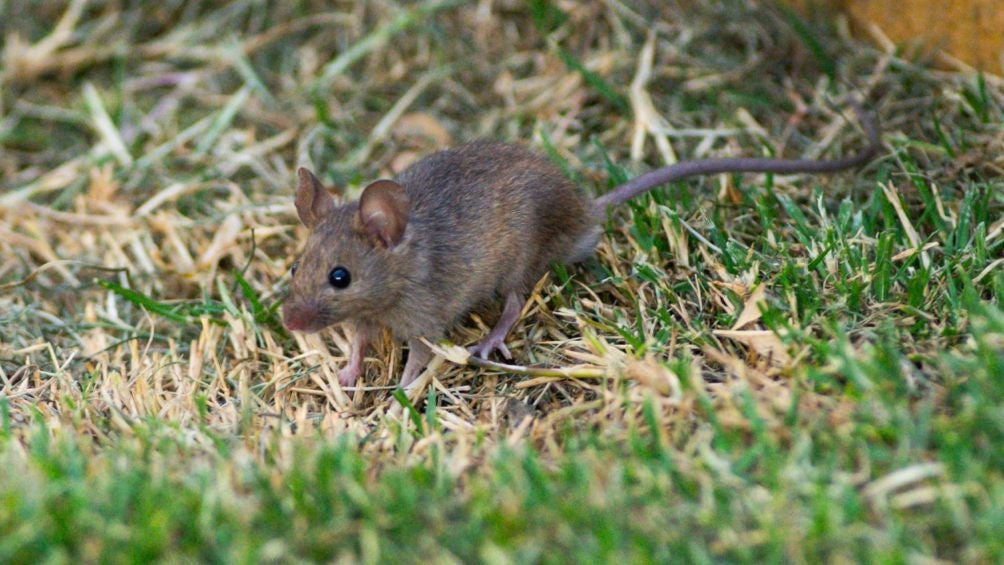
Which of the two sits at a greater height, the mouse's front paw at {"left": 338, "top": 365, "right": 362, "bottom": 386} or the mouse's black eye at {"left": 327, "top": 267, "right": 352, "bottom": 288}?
the mouse's black eye at {"left": 327, "top": 267, "right": 352, "bottom": 288}

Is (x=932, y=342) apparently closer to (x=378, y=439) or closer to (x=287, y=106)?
(x=378, y=439)

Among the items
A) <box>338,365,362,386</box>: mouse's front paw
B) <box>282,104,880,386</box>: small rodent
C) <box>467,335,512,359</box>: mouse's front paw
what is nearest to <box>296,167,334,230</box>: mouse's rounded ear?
<box>282,104,880,386</box>: small rodent

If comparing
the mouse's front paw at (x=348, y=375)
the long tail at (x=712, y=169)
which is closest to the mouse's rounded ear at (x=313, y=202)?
the mouse's front paw at (x=348, y=375)

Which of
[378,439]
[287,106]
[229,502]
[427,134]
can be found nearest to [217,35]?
[287,106]

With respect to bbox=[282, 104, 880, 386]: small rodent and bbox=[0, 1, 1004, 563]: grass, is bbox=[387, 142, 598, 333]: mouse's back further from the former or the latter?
bbox=[0, 1, 1004, 563]: grass

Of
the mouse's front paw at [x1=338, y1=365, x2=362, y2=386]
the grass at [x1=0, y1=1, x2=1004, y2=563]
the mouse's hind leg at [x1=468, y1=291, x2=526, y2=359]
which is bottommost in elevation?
the mouse's front paw at [x1=338, y1=365, x2=362, y2=386]

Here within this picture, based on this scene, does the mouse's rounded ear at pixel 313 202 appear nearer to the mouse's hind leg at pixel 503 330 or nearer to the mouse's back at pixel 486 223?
the mouse's back at pixel 486 223

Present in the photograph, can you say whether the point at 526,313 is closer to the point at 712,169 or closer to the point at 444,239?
the point at 444,239

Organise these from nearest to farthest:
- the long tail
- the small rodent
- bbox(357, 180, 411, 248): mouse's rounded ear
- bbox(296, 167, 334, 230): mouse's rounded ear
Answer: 1. bbox(357, 180, 411, 248): mouse's rounded ear
2. the small rodent
3. bbox(296, 167, 334, 230): mouse's rounded ear
4. the long tail
